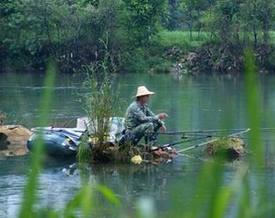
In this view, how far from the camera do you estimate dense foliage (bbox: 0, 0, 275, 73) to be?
43.2 meters

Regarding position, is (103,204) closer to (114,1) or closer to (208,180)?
(208,180)

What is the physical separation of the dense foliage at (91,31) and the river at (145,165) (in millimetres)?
8727

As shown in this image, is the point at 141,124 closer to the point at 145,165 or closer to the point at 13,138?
the point at 145,165

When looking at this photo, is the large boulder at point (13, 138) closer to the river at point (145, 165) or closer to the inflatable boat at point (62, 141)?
the river at point (145, 165)

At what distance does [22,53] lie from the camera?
43844mm

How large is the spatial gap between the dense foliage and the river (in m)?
8.73

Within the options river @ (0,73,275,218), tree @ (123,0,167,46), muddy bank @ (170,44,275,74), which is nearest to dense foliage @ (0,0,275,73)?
muddy bank @ (170,44,275,74)

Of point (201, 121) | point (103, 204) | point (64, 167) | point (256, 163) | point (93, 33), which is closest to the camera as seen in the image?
point (256, 163)

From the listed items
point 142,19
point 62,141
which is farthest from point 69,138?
point 142,19

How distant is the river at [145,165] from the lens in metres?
4.53

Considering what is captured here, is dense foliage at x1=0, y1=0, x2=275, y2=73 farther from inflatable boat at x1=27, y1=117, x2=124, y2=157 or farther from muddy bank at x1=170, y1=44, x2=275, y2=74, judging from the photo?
inflatable boat at x1=27, y1=117, x2=124, y2=157

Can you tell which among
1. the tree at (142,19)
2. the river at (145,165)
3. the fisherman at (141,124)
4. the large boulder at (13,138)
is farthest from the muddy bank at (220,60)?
the fisherman at (141,124)

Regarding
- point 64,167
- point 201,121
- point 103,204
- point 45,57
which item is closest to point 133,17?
point 45,57

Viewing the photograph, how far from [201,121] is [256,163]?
15.5 metres
